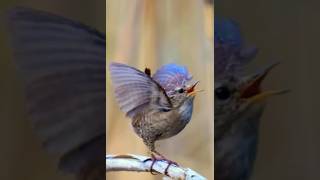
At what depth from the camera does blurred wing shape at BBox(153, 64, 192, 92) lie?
3.22ft

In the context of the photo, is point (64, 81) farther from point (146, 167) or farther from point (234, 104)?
point (234, 104)

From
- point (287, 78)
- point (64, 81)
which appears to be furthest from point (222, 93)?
point (64, 81)

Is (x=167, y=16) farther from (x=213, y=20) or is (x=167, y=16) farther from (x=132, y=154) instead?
(x=132, y=154)

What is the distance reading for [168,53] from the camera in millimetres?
984

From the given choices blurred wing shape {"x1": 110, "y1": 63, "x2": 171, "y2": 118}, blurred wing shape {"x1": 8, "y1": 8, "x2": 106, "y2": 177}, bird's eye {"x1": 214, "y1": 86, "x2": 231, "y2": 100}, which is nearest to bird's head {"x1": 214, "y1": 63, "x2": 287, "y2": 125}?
bird's eye {"x1": 214, "y1": 86, "x2": 231, "y2": 100}

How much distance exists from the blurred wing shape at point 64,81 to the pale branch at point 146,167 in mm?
35

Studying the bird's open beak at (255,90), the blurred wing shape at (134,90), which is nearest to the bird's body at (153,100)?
the blurred wing shape at (134,90)

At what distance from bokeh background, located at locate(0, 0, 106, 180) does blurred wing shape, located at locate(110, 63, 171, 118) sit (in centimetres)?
14

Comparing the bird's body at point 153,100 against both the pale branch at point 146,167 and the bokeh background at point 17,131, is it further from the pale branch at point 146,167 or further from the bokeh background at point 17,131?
the bokeh background at point 17,131

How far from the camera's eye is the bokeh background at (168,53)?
0.97m

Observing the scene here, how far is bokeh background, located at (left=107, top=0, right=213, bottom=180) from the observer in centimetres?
97

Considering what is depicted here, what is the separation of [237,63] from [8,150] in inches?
18.3

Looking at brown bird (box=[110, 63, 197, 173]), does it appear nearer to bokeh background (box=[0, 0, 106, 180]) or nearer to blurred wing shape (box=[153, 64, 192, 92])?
blurred wing shape (box=[153, 64, 192, 92])

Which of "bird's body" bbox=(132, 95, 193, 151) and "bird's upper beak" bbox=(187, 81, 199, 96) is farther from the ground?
"bird's upper beak" bbox=(187, 81, 199, 96)
